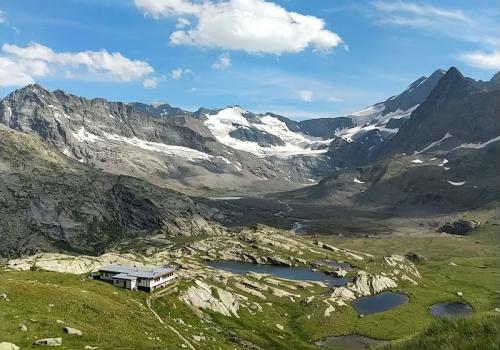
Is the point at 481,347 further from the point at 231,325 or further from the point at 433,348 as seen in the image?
the point at 231,325

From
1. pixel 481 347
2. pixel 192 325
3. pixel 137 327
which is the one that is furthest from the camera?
pixel 192 325

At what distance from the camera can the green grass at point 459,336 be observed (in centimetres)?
1464

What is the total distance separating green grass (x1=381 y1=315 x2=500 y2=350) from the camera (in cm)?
1464

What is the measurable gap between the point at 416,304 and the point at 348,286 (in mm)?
27076

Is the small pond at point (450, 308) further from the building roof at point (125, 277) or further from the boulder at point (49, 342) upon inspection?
the boulder at point (49, 342)

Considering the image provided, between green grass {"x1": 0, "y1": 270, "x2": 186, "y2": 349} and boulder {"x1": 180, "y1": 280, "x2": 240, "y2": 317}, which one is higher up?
green grass {"x1": 0, "y1": 270, "x2": 186, "y2": 349}

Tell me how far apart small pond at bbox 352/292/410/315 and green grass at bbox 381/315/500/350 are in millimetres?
158512

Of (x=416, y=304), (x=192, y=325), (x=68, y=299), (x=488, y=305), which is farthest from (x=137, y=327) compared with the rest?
(x=488, y=305)

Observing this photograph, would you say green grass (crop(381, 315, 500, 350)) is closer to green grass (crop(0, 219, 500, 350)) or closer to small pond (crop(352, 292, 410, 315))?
green grass (crop(0, 219, 500, 350))

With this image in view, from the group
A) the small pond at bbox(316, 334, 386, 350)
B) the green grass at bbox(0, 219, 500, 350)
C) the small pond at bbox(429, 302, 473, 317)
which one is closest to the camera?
the green grass at bbox(0, 219, 500, 350)

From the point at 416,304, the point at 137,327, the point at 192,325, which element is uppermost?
the point at 137,327

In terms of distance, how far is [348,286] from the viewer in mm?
197500

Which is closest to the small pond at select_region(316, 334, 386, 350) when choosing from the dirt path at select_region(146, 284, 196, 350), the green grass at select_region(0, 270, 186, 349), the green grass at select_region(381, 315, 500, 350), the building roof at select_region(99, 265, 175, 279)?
the dirt path at select_region(146, 284, 196, 350)

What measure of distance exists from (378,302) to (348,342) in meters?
55.1
